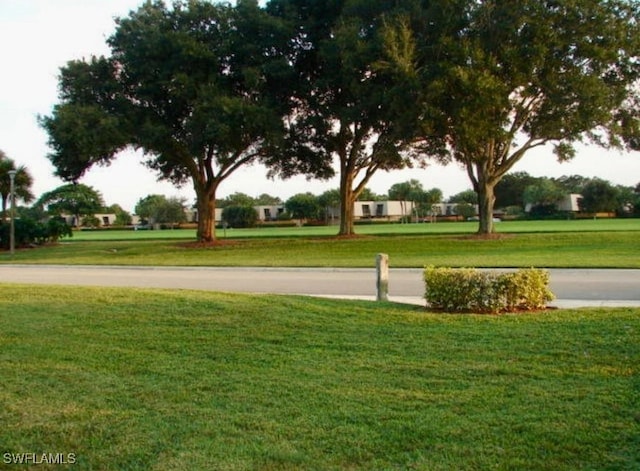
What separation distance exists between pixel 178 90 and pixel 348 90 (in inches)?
291

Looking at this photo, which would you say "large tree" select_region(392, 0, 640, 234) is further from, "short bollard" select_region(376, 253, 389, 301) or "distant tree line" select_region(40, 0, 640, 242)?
"short bollard" select_region(376, 253, 389, 301)

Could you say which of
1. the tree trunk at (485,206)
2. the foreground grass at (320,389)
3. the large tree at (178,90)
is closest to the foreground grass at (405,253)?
the tree trunk at (485,206)

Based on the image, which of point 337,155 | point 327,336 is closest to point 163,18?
point 337,155

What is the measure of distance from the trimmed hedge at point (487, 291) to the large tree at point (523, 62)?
15138mm

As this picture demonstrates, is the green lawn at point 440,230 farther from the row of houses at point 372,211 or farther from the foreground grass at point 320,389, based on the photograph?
the foreground grass at point 320,389

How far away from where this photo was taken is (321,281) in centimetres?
1560

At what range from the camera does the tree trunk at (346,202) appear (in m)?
33.9

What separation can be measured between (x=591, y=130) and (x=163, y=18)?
20.2 meters

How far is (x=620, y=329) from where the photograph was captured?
23.0 feet

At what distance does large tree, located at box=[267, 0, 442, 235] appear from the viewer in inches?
992

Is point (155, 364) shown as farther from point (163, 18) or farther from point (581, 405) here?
point (163, 18)

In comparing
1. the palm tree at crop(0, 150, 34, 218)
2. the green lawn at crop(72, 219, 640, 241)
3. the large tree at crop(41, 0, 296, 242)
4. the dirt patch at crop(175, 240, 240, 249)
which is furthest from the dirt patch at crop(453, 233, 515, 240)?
the palm tree at crop(0, 150, 34, 218)

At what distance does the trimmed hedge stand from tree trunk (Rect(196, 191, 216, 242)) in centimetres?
2522

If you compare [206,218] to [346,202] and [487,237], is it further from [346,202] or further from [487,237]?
[487,237]
